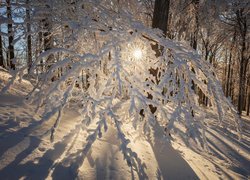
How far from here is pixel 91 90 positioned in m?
3.48

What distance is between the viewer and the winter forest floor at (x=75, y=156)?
3.01 metres

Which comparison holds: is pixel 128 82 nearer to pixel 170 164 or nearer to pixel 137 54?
pixel 137 54

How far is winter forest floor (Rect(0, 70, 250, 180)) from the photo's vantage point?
3.01 metres

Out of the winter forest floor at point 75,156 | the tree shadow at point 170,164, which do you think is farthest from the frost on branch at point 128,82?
the tree shadow at point 170,164

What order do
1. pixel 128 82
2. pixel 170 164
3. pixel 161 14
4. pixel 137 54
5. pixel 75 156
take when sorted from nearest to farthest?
1. pixel 128 82
2. pixel 75 156
3. pixel 137 54
4. pixel 170 164
5. pixel 161 14

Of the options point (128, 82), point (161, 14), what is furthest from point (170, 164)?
point (161, 14)

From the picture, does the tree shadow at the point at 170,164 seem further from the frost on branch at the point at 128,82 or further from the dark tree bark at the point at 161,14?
the dark tree bark at the point at 161,14

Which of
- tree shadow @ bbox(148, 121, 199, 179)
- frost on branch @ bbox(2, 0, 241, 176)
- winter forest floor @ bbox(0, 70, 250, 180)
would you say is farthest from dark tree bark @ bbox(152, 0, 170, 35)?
tree shadow @ bbox(148, 121, 199, 179)

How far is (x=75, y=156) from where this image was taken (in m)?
3.45

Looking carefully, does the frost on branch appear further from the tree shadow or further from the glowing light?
the tree shadow

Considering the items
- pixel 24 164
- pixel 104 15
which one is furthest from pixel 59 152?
pixel 104 15

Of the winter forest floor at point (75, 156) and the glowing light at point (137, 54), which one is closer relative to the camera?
the winter forest floor at point (75, 156)

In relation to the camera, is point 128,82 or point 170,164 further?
point 170,164

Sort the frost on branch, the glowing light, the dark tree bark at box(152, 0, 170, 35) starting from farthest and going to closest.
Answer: the dark tree bark at box(152, 0, 170, 35) → the glowing light → the frost on branch
